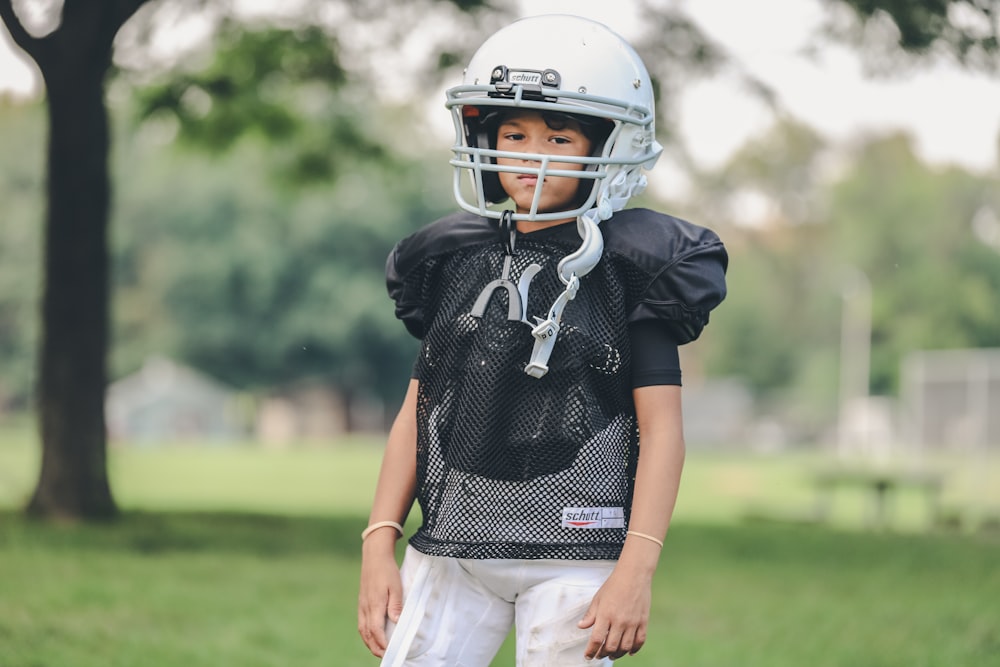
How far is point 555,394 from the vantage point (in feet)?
8.63

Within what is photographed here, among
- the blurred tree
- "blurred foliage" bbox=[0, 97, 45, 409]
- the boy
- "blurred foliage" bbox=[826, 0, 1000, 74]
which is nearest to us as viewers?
the boy

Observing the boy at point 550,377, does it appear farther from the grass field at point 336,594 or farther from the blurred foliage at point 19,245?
the blurred foliage at point 19,245

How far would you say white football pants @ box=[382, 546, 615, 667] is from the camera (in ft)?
8.41

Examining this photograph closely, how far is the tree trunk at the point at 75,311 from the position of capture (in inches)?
420

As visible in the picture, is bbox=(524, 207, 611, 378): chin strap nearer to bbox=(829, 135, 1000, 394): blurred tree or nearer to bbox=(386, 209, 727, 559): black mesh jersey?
bbox=(386, 209, 727, 559): black mesh jersey

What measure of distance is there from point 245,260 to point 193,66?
37918 millimetres

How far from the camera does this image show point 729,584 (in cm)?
894

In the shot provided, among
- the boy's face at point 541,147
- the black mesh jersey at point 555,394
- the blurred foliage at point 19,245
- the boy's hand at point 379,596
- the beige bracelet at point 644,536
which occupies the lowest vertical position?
the blurred foliage at point 19,245

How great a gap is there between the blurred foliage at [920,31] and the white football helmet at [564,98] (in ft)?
25.9

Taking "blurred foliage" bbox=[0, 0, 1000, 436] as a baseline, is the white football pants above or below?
above

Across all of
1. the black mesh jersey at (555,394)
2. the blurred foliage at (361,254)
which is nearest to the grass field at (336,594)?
the black mesh jersey at (555,394)

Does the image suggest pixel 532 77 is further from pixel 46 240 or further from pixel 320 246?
pixel 320 246

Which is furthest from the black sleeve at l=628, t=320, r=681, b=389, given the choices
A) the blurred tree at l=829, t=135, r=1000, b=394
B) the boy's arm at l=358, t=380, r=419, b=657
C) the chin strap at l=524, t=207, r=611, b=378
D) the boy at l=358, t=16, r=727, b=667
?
the blurred tree at l=829, t=135, r=1000, b=394

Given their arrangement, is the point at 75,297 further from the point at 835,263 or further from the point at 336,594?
the point at 835,263
